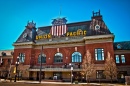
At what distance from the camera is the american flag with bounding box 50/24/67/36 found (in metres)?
42.1

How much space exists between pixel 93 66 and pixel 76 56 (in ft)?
20.9

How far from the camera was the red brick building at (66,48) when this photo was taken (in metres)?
35.3

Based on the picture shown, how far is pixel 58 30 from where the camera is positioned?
4253 cm

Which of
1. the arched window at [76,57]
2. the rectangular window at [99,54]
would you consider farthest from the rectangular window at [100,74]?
the arched window at [76,57]

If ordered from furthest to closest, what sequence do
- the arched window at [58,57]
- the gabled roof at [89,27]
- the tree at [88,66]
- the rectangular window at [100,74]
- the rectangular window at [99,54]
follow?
the arched window at [58,57] < the gabled roof at [89,27] < the rectangular window at [99,54] < the rectangular window at [100,74] < the tree at [88,66]

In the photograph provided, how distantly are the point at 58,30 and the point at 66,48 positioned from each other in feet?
20.6

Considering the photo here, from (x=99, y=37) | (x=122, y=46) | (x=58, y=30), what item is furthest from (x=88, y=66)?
(x=58, y=30)

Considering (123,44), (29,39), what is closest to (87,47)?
(123,44)

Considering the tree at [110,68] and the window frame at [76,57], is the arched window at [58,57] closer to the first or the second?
the window frame at [76,57]

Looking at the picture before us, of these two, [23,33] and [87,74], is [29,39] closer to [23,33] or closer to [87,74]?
[23,33]

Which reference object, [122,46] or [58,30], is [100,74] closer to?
[122,46]

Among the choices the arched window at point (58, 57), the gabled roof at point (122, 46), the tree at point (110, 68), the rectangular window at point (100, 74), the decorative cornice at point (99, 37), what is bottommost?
the rectangular window at point (100, 74)

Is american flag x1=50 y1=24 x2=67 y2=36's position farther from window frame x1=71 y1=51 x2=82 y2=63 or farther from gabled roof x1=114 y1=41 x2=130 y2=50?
gabled roof x1=114 y1=41 x2=130 y2=50

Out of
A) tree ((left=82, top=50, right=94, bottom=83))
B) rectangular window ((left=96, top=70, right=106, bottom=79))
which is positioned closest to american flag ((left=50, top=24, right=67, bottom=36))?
tree ((left=82, top=50, right=94, bottom=83))
